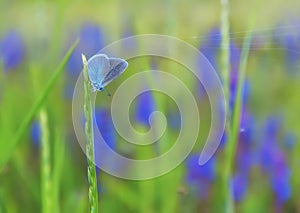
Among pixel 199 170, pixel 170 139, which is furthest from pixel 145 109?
pixel 199 170

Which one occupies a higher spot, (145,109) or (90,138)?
(90,138)

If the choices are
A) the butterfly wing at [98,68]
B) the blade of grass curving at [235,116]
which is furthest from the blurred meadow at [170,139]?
the butterfly wing at [98,68]

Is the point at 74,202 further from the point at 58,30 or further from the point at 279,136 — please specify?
the point at 279,136

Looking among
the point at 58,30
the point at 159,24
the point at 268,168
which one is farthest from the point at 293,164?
the point at 159,24

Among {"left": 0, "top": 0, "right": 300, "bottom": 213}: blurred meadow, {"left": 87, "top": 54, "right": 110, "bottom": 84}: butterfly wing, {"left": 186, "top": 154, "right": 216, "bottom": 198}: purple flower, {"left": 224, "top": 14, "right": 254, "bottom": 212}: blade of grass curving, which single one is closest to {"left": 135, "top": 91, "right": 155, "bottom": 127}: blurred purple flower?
{"left": 0, "top": 0, "right": 300, "bottom": 213}: blurred meadow

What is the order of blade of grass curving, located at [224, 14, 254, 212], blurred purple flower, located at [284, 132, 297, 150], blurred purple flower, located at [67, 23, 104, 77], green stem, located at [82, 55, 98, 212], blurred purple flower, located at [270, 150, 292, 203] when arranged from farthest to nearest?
1. blurred purple flower, located at [67, 23, 104, 77]
2. blurred purple flower, located at [284, 132, 297, 150]
3. blurred purple flower, located at [270, 150, 292, 203]
4. blade of grass curving, located at [224, 14, 254, 212]
5. green stem, located at [82, 55, 98, 212]

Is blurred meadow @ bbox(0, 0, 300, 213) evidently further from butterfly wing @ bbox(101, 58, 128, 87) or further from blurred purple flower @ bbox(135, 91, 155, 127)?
butterfly wing @ bbox(101, 58, 128, 87)

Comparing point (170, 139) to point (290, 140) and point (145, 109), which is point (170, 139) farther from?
point (290, 140)

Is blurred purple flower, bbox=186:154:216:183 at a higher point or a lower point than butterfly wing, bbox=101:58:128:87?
lower
